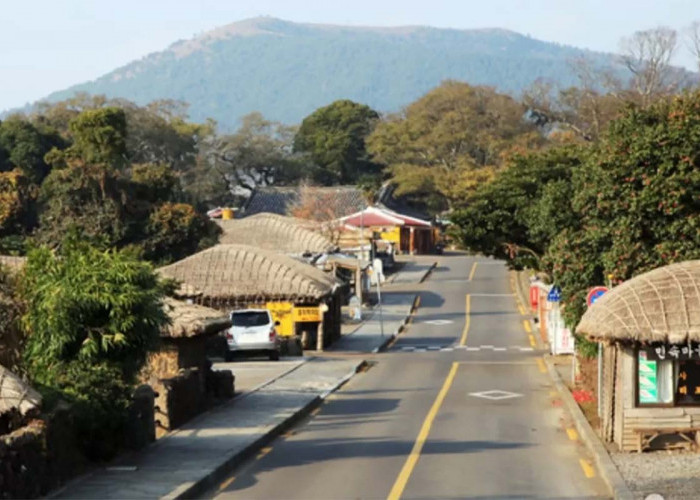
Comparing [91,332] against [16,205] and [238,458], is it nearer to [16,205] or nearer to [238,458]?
[238,458]

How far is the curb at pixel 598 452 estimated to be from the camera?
19.2 metres

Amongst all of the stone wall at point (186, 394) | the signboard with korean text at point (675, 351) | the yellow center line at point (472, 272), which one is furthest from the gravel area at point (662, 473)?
the yellow center line at point (472, 272)

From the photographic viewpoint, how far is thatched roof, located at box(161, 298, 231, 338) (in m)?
31.1

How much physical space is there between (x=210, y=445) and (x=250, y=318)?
23653 mm

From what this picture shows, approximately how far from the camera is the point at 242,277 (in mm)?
53375

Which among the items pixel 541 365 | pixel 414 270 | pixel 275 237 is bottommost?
pixel 541 365

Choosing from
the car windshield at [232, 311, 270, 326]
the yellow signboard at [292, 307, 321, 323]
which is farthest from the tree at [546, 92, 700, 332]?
the yellow signboard at [292, 307, 321, 323]

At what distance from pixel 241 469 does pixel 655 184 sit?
1029 centimetres

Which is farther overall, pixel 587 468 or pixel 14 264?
pixel 14 264

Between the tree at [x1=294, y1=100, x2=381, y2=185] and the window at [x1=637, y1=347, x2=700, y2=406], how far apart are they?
10887 cm

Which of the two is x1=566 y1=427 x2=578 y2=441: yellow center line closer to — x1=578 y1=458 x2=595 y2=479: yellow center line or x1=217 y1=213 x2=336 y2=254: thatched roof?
x1=578 y1=458 x2=595 y2=479: yellow center line

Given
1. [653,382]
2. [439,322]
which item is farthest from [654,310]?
[439,322]

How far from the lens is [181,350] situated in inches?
1236

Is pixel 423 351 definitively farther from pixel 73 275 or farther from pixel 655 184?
pixel 73 275
